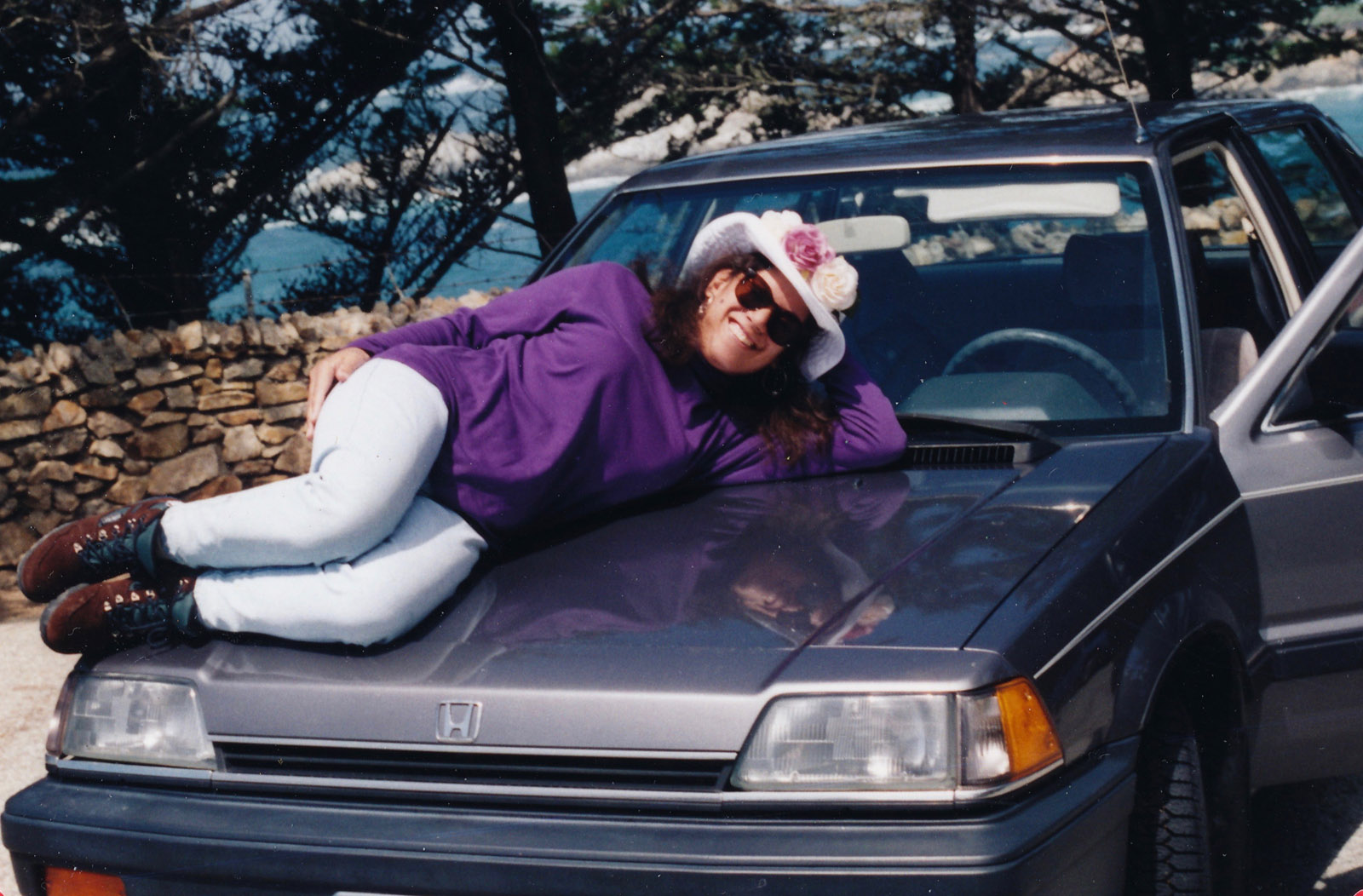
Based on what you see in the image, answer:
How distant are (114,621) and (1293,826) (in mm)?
2734

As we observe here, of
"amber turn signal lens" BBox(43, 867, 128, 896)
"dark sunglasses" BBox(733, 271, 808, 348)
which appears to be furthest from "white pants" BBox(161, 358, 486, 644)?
"dark sunglasses" BBox(733, 271, 808, 348)

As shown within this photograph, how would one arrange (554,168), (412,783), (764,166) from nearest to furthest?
(412,783)
(764,166)
(554,168)

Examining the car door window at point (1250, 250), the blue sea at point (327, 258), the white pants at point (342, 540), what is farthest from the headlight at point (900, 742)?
the blue sea at point (327, 258)

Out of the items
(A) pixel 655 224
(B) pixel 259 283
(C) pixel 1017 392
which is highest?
(A) pixel 655 224

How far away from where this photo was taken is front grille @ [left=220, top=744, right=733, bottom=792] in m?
2.12

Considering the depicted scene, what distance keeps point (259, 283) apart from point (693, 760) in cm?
843

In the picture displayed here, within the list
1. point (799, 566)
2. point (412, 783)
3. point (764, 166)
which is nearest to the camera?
point (412, 783)

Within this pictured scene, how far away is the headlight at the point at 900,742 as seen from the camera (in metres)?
2.04

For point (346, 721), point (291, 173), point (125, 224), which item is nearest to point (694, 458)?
point (346, 721)

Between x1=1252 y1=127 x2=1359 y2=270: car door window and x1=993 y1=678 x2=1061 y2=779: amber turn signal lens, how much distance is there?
225 centimetres

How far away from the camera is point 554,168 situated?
10.6 metres

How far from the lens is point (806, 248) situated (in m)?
2.95

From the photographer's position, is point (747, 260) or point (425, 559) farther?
point (747, 260)

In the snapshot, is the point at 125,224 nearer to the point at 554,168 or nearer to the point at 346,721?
the point at 554,168
